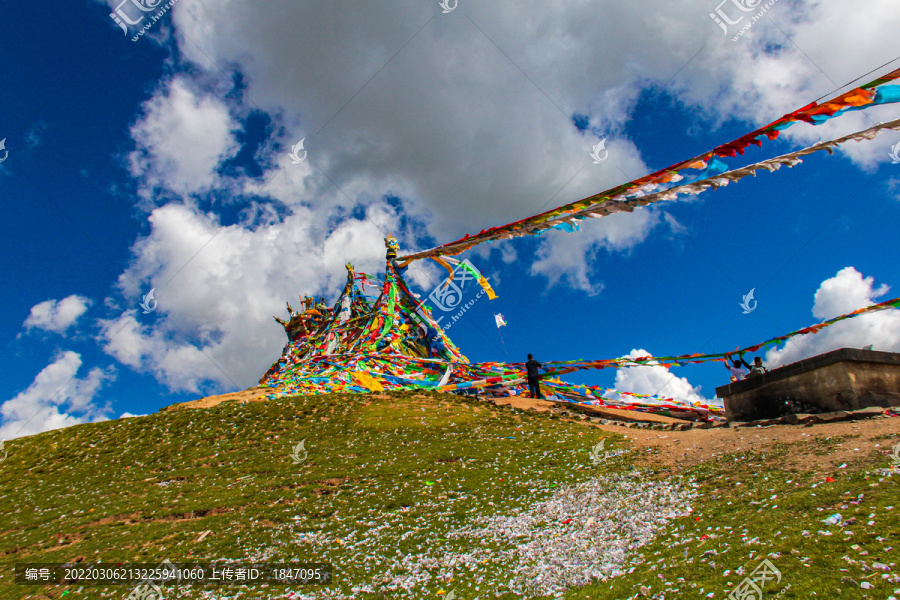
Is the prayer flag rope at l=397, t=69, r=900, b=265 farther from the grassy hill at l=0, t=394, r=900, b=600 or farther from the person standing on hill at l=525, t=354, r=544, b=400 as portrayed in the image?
the person standing on hill at l=525, t=354, r=544, b=400

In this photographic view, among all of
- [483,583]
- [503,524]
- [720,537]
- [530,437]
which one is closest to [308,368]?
[530,437]

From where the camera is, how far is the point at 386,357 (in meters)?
30.6

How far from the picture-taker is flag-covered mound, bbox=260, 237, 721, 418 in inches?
1061

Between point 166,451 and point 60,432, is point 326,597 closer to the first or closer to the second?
point 166,451

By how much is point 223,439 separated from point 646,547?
665 inches

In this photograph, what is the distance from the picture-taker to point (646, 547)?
289 inches

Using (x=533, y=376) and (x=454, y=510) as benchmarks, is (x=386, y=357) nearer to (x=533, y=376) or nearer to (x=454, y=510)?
(x=533, y=376)

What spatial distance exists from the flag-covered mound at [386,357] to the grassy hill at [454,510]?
7.49m

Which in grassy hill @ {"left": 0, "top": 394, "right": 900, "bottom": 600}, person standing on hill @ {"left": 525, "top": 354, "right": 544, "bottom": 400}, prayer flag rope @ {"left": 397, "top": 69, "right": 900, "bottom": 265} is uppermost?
person standing on hill @ {"left": 525, "top": 354, "right": 544, "bottom": 400}

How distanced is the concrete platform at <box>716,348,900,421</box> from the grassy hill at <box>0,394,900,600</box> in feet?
8.31

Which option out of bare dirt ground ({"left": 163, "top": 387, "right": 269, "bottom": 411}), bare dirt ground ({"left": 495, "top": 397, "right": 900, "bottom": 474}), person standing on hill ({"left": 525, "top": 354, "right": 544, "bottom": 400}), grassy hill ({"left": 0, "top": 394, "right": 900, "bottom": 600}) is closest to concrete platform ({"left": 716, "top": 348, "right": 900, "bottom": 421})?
bare dirt ground ({"left": 495, "top": 397, "right": 900, "bottom": 474})

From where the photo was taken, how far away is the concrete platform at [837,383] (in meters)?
12.5

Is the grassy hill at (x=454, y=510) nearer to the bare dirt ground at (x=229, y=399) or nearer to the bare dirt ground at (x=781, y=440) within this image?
the bare dirt ground at (x=781, y=440)

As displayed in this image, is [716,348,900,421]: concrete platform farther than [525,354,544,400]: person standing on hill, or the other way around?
[525,354,544,400]: person standing on hill
